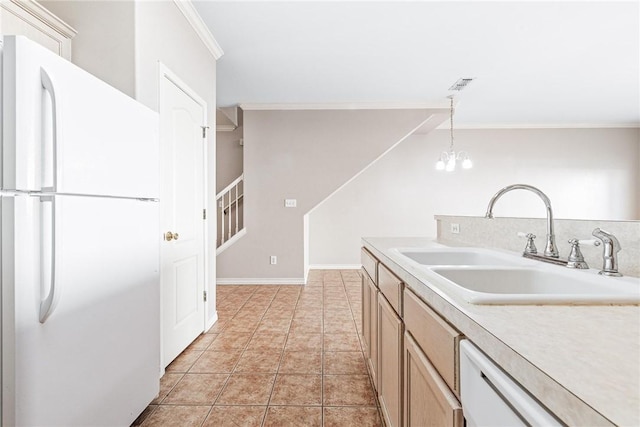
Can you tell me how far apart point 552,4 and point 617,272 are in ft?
7.83

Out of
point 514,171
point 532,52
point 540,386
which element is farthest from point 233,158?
point 540,386

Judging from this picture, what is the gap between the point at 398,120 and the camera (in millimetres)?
4641

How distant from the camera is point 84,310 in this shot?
1.18 m

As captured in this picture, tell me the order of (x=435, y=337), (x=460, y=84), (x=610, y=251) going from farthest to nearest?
(x=460, y=84) < (x=610, y=251) < (x=435, y=337)

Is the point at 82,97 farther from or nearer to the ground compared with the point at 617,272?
farther from the ground

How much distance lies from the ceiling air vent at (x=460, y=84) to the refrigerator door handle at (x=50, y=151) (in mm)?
3960

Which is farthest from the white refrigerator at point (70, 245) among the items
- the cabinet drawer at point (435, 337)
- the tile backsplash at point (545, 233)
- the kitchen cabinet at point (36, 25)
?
the tile backsplash at point (545, 233)

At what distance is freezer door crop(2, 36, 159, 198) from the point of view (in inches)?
37.9

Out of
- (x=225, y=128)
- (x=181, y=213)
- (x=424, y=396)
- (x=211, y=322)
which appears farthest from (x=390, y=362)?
(x=225, y=128)

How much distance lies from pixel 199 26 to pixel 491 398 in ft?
9.87

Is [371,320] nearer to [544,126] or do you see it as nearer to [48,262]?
[48,262]

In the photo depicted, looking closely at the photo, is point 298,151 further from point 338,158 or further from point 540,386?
point 540,386

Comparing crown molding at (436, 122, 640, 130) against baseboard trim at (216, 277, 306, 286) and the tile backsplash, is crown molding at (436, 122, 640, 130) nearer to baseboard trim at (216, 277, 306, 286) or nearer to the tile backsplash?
baseboard trim at (216, 277, 306, 286)

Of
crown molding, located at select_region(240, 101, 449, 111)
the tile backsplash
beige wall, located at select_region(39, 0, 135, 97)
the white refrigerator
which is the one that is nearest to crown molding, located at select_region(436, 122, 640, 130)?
crown molding, located at select_region(240, 101, 449, 111)
